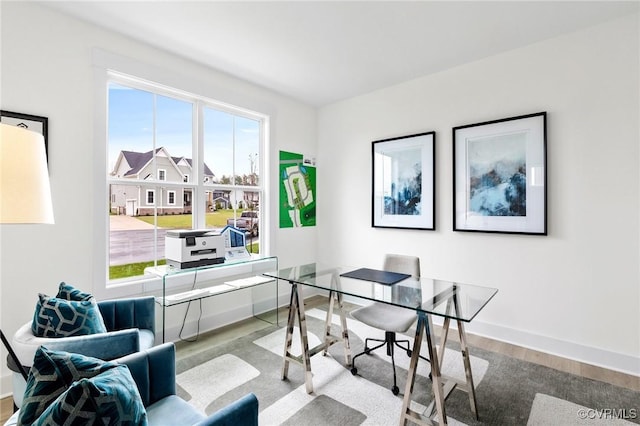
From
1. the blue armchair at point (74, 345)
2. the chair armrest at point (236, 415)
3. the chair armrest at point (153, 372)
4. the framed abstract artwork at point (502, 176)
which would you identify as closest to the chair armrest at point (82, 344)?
the blue armchair at point (74, 345)

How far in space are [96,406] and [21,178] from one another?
91 cm

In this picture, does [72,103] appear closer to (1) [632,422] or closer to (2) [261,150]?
(2) [261,150]

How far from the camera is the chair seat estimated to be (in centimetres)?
219

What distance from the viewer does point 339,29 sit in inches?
101

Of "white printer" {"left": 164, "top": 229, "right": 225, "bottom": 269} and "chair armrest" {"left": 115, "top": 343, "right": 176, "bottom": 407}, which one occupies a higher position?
"white printer" {"left": 164, "top": 229, "right": 225, "bottom": 269}

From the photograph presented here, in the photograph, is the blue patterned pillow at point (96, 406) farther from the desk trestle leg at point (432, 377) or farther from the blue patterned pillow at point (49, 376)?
the desk trestle leg at point (432, 377)

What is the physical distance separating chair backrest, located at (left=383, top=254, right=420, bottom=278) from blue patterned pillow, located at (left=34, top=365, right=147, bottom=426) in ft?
6.69

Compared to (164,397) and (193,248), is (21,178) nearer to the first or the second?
(164,397)

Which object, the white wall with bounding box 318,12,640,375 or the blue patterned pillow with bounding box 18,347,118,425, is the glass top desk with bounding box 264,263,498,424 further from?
the blue patterned pillow with bounding box 18,347,118,425

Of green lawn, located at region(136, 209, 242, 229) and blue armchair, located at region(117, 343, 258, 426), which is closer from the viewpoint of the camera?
blue armchair, located at region(117, 343, 258, 426)

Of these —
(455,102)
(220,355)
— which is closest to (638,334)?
(455,102)

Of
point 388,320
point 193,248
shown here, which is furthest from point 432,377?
point 193,248

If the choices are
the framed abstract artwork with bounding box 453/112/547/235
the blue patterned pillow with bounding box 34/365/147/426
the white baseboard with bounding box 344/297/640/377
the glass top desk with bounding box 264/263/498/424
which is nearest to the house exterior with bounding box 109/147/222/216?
the glass top desk with bounding box 264/263/498/424

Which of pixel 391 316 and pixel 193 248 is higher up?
pixel 193 248
